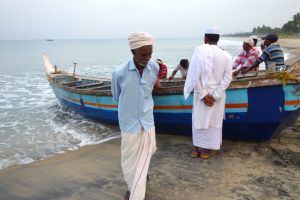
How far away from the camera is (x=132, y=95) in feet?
9.41

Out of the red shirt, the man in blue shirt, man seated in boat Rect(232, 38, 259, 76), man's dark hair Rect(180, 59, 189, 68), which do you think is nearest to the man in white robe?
the man in blue shirt

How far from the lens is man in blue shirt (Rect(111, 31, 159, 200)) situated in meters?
2.82

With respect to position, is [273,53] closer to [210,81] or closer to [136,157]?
[210,81]

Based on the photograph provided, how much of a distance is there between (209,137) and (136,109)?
65.9 inches

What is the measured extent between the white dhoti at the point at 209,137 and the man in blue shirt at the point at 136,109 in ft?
4.52

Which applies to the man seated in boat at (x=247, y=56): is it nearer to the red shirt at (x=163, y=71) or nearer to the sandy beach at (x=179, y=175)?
the red shirt at (x=163, y=71)

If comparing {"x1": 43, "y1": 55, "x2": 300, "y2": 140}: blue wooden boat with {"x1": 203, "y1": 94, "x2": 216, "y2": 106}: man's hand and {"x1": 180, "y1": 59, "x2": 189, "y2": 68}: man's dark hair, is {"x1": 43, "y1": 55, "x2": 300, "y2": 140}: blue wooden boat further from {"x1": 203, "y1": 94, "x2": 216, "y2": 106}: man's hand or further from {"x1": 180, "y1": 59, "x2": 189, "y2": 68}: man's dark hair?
{"x1": 180, "y1": 59, "x2": 189, "y2": 68}: man's dark hair

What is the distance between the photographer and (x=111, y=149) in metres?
5.41

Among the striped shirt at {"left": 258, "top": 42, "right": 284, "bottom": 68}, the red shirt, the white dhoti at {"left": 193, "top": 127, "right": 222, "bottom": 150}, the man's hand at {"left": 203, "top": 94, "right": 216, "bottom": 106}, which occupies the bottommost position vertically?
the white dhoti at {"left": 193, "top": 127, "right": 222, "bottom": 150}

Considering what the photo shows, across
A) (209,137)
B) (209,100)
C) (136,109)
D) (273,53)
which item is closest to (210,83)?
(209,100)

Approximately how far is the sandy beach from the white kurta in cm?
50

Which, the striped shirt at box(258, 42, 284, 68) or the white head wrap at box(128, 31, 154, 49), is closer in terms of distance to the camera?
the white head wrap at box(128, 31, 154, 49)

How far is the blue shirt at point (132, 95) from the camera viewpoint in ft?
9.32

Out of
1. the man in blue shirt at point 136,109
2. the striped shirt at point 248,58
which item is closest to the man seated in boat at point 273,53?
the striped shirt at point 248,58
